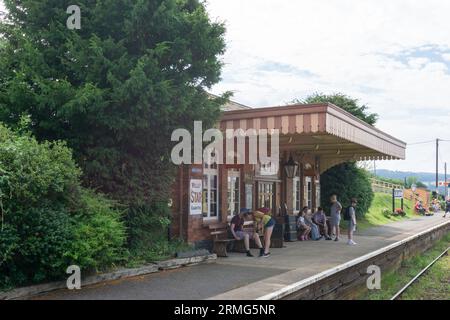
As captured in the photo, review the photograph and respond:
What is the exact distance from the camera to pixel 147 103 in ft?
29.6

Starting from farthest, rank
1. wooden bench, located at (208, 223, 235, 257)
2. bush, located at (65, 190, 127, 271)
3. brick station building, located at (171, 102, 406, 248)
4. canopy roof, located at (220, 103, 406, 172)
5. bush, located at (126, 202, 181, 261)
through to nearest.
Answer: wooden bench, located at (208, 223, 235, 257), brick station building, located at (171, 102, 406, 248), canopy roof, located at (220, 103, 406, 172), bush, located at (126, 202, 181, 261), bush, located at (65, 190, 127, 271)

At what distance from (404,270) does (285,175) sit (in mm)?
5322

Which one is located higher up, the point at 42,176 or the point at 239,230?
the point at 42,176

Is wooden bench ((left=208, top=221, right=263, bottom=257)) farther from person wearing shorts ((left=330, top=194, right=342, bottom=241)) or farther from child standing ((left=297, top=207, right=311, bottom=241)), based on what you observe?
person wearing shorts ((left=330, top=194, right=342, bottom=241))

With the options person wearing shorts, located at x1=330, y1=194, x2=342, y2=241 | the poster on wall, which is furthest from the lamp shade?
the poster on wall

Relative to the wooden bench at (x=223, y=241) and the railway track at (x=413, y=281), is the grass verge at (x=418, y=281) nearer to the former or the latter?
the railway track at (x=413, y=281)

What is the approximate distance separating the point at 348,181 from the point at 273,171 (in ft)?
29.2

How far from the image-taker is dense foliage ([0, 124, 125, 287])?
6.96m

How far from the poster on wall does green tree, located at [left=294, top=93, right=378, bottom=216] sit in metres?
12.9

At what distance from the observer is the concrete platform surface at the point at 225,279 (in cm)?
744

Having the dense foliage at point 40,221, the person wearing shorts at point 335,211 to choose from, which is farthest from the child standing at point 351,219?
the dense foliage at point 40,221

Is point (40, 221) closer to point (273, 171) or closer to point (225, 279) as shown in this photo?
point (225, 279)

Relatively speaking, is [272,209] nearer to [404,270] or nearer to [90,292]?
[404,270]
